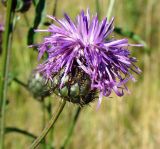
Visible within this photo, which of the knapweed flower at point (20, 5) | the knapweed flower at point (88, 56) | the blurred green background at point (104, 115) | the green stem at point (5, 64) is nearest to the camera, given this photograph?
the knapweed flower at point (88, 56)

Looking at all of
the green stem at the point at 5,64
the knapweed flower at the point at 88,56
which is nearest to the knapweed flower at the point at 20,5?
the green stem at the point at 5,64

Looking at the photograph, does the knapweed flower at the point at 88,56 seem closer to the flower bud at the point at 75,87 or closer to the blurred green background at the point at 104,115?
the flower bud at the point at 75,87

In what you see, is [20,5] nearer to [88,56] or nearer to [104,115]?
[88,56]

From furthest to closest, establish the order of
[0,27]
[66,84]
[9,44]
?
[0,27] → [9,44] → [66,84]

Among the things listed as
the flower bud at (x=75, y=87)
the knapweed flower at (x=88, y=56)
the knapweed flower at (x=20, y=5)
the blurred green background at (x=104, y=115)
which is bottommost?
the blurred green background at (x=104, y=115)

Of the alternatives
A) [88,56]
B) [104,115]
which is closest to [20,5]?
[88,56]

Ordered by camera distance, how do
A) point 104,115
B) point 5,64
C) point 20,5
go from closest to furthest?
point 5,64
point 20,5
point 104,115

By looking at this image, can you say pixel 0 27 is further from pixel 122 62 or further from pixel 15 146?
pixel 15 146

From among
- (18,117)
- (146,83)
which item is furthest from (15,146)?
(146,83)

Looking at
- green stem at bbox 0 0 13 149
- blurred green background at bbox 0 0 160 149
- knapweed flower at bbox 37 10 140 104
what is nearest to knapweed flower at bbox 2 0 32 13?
green stem at bbox 0 0 13 149
